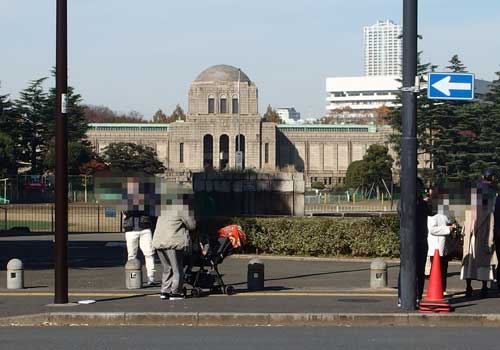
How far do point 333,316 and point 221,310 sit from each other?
5.16 feet

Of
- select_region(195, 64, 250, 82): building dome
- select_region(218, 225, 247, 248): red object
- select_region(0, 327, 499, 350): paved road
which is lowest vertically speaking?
select_region(0, 327, 499, 350): paved road

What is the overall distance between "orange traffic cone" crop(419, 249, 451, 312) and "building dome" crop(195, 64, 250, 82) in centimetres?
10589

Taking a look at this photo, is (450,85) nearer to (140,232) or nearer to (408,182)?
(408,182)

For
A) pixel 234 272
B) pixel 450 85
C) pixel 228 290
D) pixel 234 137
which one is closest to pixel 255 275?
pixel 228 290

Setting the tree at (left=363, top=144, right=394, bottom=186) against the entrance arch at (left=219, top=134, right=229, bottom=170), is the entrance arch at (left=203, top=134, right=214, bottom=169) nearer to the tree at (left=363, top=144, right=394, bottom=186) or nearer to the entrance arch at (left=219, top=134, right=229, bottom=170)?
the entrance arch at (left=219, top=134, right=229, bottom=170)

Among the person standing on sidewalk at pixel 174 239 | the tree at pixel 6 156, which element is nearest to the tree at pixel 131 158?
the tree at pixel 6 156

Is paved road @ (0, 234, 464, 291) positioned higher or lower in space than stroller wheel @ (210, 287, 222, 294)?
lower

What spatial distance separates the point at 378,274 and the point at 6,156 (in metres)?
62.7

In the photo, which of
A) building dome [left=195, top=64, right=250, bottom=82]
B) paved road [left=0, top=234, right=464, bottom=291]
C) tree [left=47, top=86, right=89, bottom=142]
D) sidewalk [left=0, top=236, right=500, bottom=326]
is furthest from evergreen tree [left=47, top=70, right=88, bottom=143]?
sidewalk [left=0, top=236, right=500, bottom=326]

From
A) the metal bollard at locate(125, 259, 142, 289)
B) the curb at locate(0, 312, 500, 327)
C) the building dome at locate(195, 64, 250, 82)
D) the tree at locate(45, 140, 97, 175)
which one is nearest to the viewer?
the curb at locate(0, 312, 500, 327)

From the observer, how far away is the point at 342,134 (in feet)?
417

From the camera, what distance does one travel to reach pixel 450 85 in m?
13.8

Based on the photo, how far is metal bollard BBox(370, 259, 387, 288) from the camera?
17.2 m

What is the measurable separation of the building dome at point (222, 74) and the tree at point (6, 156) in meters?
42.9
